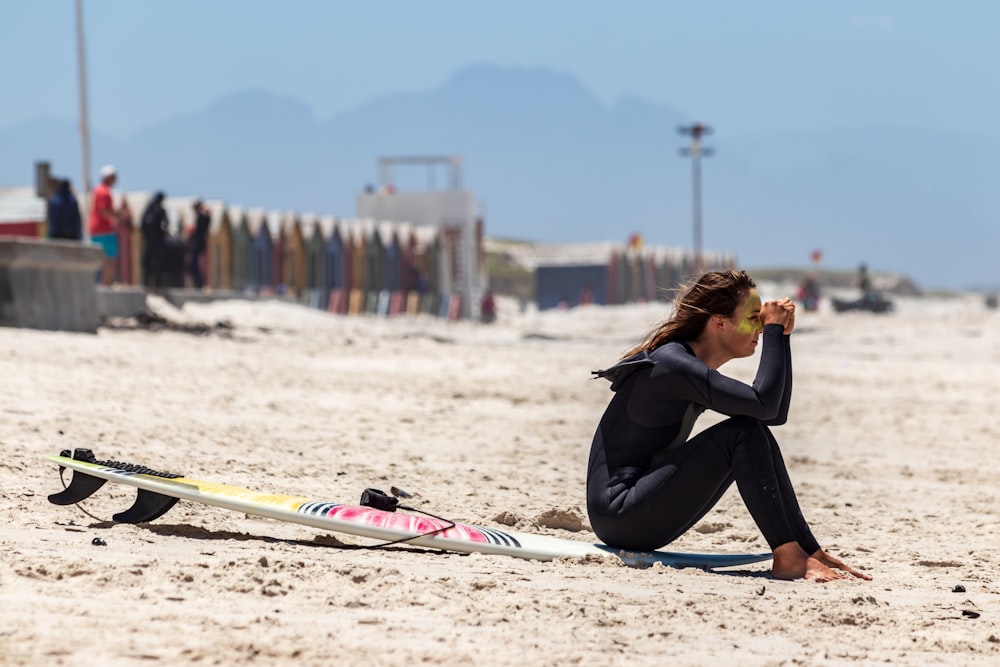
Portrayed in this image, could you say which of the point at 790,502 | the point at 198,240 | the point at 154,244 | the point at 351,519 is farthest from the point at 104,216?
the point at 790,502

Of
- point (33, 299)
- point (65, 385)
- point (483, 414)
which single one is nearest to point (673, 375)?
point (65, 385)

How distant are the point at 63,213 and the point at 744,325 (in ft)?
46.2

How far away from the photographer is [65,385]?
8.45m

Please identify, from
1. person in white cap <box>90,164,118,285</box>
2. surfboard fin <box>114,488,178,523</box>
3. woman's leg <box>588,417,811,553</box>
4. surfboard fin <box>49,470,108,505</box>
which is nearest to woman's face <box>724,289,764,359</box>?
woman's leg <box>588,417,811,553</box>

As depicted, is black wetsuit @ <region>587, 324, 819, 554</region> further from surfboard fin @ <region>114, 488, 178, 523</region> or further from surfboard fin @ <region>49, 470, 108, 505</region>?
surfboard fin @ <region>49, 470, 108, 505</region>

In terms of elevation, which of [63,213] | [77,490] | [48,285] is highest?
[63,213]

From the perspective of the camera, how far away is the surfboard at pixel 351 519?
4.84 m

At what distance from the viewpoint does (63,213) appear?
56.2ft

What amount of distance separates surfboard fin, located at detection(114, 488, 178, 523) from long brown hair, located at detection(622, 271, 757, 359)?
1.86 meters

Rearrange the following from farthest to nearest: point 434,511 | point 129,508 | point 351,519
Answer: point 434,511 < point 129,508 < point 351,519

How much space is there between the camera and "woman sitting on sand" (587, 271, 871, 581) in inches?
179

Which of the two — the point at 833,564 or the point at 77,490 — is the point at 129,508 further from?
the point at 833,564

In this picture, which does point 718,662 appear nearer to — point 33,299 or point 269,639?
point 269,639

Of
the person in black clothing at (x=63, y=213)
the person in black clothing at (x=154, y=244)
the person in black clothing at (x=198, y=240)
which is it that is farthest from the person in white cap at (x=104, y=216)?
the person in black clothing at (x=198, y=240)
